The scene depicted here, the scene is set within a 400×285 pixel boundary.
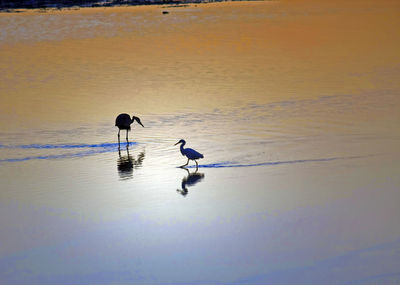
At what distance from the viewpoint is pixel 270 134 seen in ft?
44.9

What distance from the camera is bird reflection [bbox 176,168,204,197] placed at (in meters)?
10.2

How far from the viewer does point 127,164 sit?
1192cm

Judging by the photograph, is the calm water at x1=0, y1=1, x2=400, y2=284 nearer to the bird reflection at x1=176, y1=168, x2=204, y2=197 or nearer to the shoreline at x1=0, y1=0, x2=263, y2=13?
the bird reflection at x1=176, y1=168, x2=204, y2=197

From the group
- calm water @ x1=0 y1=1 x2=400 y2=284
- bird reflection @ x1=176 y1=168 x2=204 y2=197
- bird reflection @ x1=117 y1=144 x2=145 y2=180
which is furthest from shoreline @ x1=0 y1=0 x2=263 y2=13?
bird reflection @ x1=176 y1=168 x2=204 y2=197

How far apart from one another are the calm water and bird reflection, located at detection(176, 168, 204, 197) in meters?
0.05

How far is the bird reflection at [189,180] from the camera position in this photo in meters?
10.2

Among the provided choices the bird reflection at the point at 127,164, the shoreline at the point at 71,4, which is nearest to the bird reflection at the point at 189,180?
the bird reflection at the point at 127,164

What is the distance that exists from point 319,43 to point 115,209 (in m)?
22.0

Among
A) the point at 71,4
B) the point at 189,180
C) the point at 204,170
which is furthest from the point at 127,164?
the point at 71,4

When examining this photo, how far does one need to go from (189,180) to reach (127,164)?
161 cm

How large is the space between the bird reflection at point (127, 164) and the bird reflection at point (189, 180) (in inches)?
36.7

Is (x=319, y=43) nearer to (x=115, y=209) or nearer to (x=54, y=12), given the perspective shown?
(x=115, y=209)

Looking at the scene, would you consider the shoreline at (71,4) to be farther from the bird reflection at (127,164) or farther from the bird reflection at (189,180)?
the bird reflection at (189,180)

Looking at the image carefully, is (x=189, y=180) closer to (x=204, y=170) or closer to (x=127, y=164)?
(x=204, y=170)
